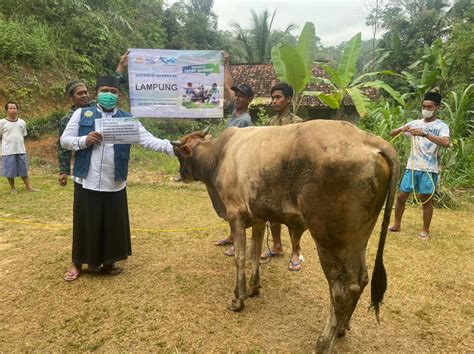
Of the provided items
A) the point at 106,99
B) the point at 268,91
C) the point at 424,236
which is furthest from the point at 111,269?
the point at 268,91

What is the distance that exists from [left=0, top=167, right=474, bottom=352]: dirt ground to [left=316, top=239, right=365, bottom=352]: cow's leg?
1.44 ft

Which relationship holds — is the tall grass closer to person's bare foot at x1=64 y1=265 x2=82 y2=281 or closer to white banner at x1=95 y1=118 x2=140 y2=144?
white banner at x1=95 y1=118 x2=140 y2=144

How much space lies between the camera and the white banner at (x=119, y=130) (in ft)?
12.0

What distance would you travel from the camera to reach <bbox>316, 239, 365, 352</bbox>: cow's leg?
2725mm

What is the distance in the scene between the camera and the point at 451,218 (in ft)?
22.3

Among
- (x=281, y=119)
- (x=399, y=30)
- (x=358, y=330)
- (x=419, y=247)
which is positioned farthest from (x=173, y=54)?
(x=399, y=30)

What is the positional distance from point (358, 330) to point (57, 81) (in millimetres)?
13790

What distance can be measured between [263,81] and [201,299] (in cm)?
1548

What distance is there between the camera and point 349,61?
24.5 ft

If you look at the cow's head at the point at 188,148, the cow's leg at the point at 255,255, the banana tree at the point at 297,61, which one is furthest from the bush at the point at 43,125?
the cow's leg at the point at 255,255

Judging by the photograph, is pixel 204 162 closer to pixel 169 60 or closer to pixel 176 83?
pixel 176 83

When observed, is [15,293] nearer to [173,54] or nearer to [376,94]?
[173,54]

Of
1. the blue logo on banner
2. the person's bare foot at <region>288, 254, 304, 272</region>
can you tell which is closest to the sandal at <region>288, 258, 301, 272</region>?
the person's bare foot at <region>288, 254, 304, 272</region>

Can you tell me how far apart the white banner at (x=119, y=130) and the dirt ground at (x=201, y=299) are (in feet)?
5.16
